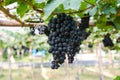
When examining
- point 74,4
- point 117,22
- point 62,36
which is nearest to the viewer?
point 74,4

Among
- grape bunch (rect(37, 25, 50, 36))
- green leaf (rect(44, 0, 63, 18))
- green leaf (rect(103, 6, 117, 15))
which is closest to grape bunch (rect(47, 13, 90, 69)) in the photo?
green leaf (rect(103, 6, 117, 15))

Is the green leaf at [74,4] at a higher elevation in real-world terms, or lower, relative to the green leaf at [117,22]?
higher

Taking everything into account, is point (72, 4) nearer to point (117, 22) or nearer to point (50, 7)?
point (50, 7)

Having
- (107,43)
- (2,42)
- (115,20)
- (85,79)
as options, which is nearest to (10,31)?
(2,42)

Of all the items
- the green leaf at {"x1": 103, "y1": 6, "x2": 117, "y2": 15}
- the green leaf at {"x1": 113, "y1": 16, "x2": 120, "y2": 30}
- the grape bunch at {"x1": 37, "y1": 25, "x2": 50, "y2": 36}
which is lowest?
the grape bunch at {"x1": 37, "y1": 25, "x2": 50, "y2": 36}

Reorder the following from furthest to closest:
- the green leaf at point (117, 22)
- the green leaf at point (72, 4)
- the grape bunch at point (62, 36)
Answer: the green leaf at point (117, 22) → the grape bunch at point (62, 36) → the green leaf at point (72, 4)

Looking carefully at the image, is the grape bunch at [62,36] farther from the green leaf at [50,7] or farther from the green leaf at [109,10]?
the green leaf at [50,7]

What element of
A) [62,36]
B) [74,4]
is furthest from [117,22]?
[74,4]

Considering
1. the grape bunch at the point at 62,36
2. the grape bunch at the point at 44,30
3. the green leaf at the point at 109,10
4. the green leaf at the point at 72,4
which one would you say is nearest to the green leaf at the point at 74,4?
the green leaf at the point at 72,4

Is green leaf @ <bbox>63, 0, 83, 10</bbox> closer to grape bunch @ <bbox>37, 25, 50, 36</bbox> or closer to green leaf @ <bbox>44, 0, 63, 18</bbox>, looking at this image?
green leaf @ <bbox>44, 0, 63, 18</bbox>

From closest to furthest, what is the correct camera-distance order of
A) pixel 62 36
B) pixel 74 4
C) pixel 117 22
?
pixel 74 4 → pixel 62 36 → pixel 117 22

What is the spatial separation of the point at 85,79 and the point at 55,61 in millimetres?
14061

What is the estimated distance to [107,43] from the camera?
4070 mm

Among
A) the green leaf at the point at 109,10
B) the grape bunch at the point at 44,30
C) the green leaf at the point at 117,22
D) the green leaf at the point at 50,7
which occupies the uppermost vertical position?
the green leaf at the point at 50,7
